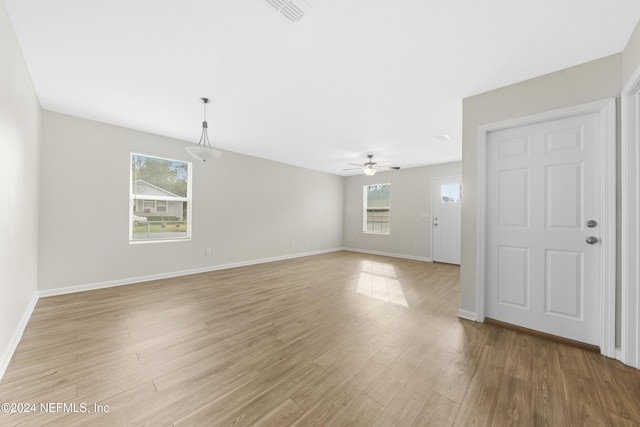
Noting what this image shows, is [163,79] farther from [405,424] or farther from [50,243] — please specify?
[405,424]

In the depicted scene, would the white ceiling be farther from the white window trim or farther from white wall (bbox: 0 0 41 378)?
the white window trim

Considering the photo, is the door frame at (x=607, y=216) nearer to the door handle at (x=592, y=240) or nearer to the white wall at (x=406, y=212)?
the door handle at (x=592, y=240)

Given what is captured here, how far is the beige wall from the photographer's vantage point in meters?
2.09

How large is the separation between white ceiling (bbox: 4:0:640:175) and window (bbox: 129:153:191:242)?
989mm

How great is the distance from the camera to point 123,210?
3.95 meters

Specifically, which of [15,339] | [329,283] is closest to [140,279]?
[15,339]

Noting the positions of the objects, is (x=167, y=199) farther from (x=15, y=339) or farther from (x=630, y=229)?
(x=630, y=229)

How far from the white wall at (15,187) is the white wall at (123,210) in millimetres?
527

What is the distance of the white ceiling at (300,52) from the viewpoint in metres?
1.69

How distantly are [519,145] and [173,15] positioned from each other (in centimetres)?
337

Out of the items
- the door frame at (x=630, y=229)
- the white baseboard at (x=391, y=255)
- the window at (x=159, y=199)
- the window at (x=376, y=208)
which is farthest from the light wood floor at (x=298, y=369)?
the window at (x=376, y=208)

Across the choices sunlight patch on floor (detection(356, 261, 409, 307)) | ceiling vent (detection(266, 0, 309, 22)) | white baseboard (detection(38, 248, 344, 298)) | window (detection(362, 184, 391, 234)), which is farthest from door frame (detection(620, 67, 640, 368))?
white baseboard (detection(38, 248, 344, 298))

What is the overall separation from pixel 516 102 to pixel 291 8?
2.42 m

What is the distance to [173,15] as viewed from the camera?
5.72 feet
